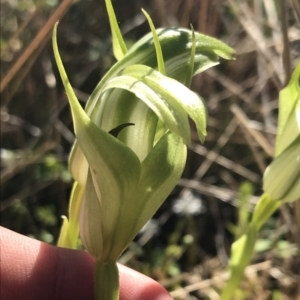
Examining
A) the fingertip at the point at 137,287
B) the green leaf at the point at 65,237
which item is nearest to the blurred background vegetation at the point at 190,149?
the fingertip at the point at 137,287

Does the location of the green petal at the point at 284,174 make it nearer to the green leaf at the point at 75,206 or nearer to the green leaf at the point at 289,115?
the green leaf at the point at 289,115

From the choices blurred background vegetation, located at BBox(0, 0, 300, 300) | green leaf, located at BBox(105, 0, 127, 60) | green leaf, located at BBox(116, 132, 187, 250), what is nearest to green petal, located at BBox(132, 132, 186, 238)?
green leaf, located at BBox(116, 132, 187, 250)

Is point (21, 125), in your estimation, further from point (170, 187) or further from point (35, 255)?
point (170, 187)

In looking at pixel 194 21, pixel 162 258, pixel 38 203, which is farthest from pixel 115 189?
pixel 194 21

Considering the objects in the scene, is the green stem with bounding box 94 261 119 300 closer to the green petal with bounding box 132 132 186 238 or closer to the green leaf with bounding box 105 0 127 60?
the green petal with bounding box 132 132 186 238

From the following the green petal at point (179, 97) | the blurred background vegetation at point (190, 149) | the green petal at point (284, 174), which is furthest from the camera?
the blurred background vegetation at point (190, 149)

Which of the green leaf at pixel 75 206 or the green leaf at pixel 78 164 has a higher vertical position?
the green leaf at pixel 78 164
